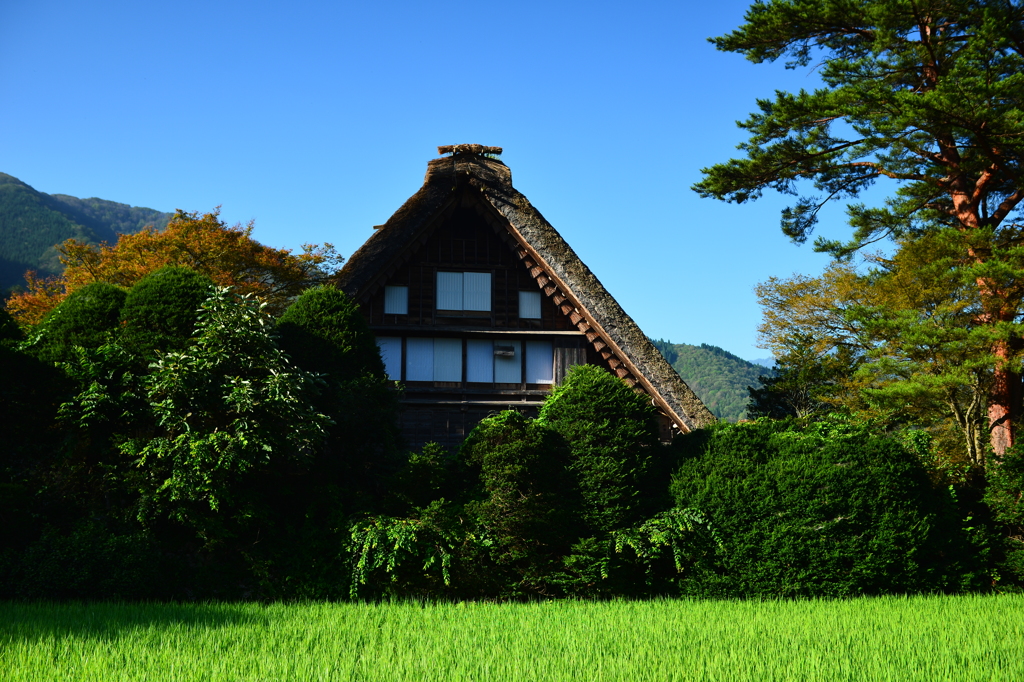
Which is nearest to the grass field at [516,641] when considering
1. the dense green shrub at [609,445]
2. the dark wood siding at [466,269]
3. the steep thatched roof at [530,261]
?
the dense green shrub at [609,445]

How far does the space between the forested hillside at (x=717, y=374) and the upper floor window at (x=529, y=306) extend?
59104mm

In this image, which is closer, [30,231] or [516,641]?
[516,641]

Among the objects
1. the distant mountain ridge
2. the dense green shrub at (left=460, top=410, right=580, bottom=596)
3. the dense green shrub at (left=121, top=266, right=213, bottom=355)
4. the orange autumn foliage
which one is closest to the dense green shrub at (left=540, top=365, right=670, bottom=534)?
the dense green shrub at (left=460, top=410, right=580, bottom=596)

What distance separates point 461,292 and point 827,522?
9287mm

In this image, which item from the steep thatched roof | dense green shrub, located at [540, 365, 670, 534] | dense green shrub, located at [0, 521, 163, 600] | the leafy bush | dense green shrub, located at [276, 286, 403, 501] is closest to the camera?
dense green shrub, located at [0, 521, 163, 600]

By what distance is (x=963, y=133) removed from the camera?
49.9 feet

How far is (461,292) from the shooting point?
56.6 ft

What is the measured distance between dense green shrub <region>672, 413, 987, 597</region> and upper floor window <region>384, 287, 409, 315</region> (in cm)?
812

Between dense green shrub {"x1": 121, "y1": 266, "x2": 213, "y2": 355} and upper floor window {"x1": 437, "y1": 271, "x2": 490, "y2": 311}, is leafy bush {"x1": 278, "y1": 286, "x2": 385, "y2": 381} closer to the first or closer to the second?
dense green shrub {"x1": 121, "y1": 266, "x2": 213, "y2": 355}

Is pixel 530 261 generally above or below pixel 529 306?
above

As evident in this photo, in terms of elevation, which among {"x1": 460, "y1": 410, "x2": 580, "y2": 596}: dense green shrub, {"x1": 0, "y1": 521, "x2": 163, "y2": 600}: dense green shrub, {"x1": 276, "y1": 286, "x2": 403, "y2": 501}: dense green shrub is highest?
{"x1": 276, "y1": 286, "x2": 403, "y2": 501}: dense green shrub

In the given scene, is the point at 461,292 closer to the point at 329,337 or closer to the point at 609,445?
the point at 329,337

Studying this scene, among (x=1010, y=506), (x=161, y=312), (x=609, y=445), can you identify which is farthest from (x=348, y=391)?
(x=1010, y=506)

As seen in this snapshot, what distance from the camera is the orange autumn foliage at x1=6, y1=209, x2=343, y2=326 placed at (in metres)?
26.8
